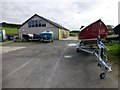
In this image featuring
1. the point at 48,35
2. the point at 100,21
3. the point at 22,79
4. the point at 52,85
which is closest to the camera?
the point at 52,85

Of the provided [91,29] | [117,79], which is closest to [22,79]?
[117,79]

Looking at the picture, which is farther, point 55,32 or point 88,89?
point 55,32

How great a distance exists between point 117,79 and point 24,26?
39.7m

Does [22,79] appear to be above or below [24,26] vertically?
below

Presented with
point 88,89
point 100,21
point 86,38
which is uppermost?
point 100,21

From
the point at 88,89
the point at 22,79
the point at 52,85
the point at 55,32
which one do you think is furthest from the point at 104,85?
the point at 55,32

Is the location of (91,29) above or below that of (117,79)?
above

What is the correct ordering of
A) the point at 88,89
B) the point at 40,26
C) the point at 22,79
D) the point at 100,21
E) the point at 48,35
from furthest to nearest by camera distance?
1. the point at 40,26
2. the point at 48,35
3. the point at 100,21
4. the point at 22,79
5. the point at 88,89

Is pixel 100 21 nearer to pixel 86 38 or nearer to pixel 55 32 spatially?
pixel 86 38

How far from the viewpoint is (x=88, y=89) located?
6926 mm

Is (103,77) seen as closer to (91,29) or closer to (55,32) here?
(91,29)

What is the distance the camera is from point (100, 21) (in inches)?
654

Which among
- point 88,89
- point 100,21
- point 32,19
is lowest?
point 88,89

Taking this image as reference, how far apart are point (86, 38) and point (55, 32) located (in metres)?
29.0
